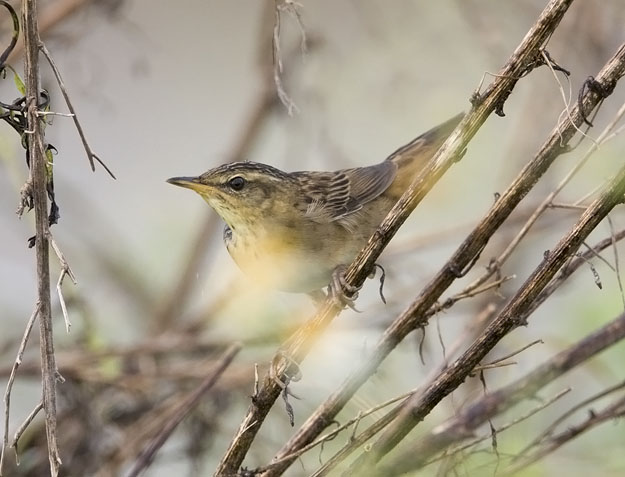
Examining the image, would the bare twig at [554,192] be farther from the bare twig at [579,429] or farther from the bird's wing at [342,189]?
the bird's wing at [342,189]

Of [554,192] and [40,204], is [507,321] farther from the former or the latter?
[40,204]

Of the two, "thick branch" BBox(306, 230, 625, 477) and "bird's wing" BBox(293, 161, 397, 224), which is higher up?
"bird's wing" BBox(293, 161, 397, 224)

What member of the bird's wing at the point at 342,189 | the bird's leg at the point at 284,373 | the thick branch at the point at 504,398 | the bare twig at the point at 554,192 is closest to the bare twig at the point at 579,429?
the thick branch at the point at 504,398

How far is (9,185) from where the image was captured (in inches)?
147

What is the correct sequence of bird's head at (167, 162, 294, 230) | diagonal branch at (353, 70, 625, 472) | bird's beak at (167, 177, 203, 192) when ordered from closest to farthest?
diagonal branch at (353, 70, 625, 472) → bird's beak at (167, 177, 203, 192) → bird's head at (167, 162, 294, 230)

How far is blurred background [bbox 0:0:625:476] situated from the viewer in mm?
2939

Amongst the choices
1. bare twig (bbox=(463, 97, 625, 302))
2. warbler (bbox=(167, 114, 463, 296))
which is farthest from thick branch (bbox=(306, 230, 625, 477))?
warbler (bbox=(167, 114, 463, 296))

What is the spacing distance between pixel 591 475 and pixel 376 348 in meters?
1.03

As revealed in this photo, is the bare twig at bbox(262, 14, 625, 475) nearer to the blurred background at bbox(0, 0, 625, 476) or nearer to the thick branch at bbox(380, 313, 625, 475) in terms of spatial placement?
the thick branch at bbox(380, 313, 625, 475)

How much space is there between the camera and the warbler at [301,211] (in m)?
2.96

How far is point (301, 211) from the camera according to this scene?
3172 mm

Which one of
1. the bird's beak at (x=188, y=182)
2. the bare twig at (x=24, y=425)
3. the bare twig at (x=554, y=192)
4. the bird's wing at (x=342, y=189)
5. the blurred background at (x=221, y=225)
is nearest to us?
the bare twig at (x=24, y=425)

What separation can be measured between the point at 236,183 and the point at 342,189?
401 millimetres

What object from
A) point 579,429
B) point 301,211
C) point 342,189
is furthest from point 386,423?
point 342,189
